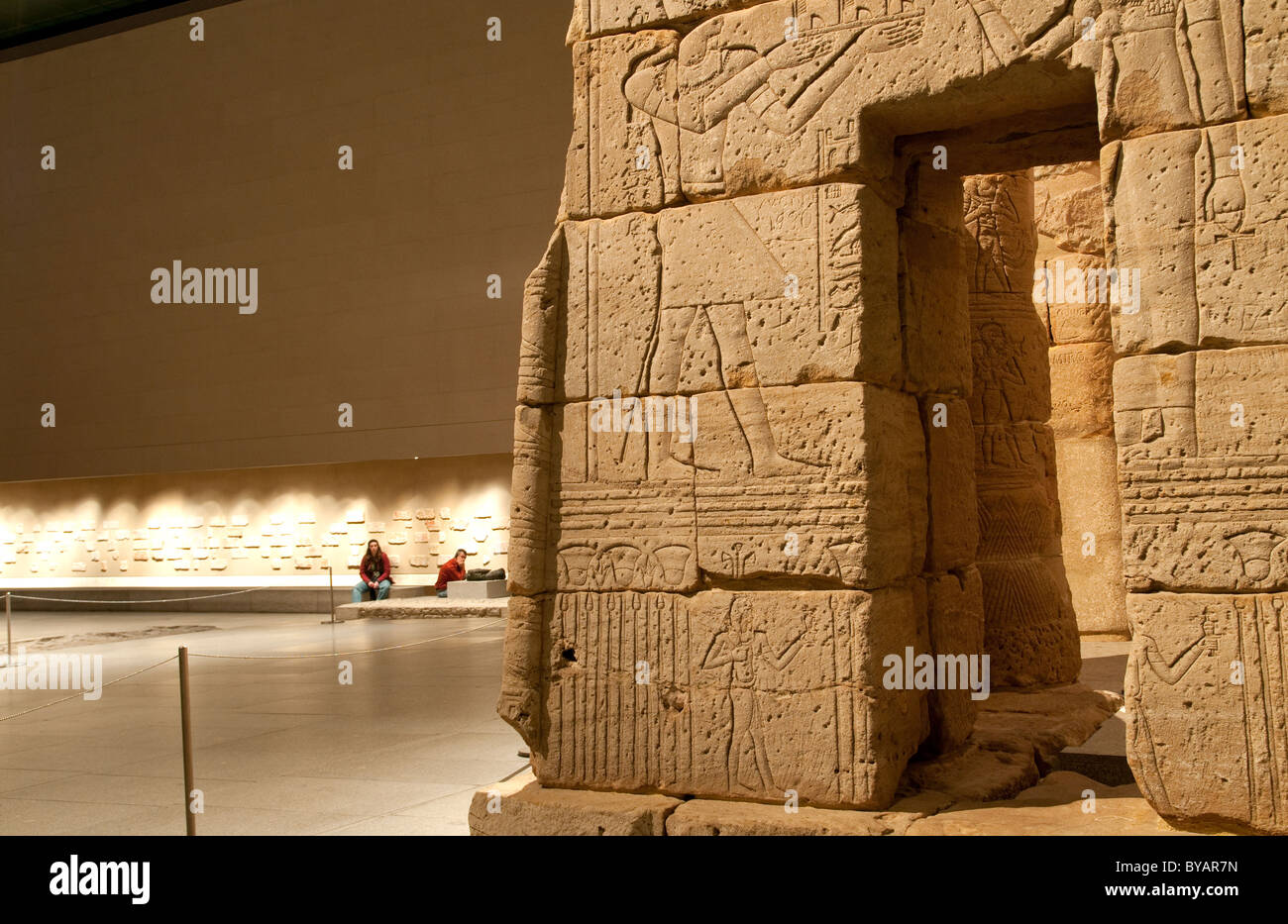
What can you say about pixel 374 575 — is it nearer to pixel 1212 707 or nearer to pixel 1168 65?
pixel 1212 707

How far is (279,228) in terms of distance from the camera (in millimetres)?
15211

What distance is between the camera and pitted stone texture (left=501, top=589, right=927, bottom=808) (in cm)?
405

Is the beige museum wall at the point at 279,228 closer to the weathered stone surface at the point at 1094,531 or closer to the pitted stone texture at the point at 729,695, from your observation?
the weathered stone surface at the point at 1094,531

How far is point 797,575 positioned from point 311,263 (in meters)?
12.3

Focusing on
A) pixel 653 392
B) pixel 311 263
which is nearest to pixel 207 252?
pixel 311 263

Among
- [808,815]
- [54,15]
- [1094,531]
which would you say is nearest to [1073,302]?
[1094,531]

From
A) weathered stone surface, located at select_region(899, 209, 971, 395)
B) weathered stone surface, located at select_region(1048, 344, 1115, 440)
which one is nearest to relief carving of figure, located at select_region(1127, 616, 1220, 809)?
weathered stone surface, located at select_region(899, 209, 971, 395)

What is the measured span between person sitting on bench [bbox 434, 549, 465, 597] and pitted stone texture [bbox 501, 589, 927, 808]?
8.90 meters

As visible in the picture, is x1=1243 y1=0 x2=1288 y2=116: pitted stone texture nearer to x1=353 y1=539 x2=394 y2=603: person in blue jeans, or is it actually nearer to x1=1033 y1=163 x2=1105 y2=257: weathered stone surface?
x1=1033 y1=163 x2=1105 y2=257: weathered stone surface

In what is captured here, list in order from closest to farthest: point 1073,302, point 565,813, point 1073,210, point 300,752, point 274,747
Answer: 1. point 565,813
2. point 300,752
3. point 274,747
4. point 1073,302
5. point 1073,210

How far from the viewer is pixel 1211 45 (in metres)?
3.69

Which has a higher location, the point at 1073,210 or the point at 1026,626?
the point at 1073,210

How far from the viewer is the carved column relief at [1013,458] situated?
253 inches

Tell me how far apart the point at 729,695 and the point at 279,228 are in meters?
12.8
